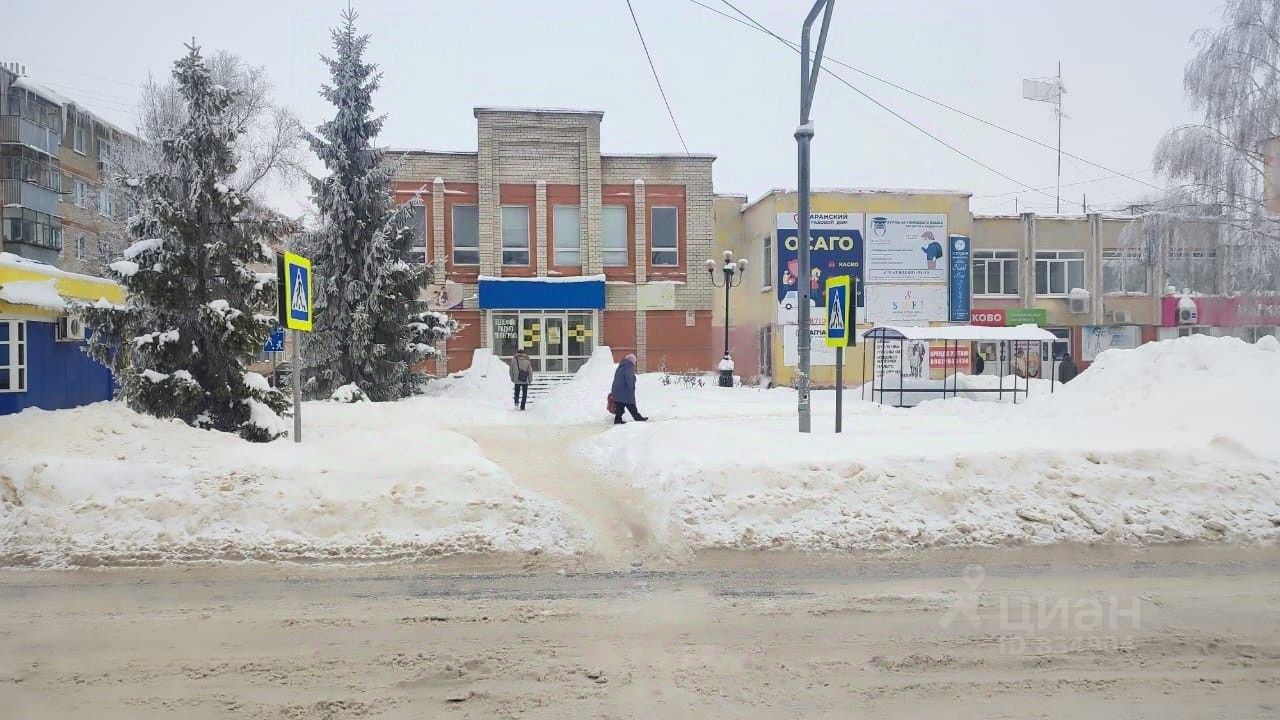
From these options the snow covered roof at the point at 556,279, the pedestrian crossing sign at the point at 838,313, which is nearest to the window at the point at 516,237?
the snow covered roof at the point at 556,279

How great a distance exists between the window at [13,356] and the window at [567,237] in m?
19.0

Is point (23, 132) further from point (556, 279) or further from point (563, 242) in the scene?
point (556, 279)

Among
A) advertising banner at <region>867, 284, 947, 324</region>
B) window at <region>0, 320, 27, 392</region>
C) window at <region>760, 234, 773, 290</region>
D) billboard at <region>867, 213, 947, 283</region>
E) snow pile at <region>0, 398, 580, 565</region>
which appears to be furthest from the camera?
window at <region>760, 234, 773, 290</region>

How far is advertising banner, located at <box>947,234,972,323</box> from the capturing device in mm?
31484

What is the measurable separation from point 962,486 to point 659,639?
14.2ft

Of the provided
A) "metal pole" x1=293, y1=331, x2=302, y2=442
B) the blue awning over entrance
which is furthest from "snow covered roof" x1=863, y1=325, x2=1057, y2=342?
"metal pole" x1=293, y1=331, x2=302, y2=442

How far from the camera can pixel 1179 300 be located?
1375 inches

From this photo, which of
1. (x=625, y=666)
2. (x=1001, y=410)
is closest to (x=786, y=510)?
(x=625, y=666)

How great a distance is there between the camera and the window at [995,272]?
34.6m

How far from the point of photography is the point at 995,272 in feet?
114

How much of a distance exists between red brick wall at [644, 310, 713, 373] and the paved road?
80.0 ft

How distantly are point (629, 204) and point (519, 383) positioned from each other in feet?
39.6

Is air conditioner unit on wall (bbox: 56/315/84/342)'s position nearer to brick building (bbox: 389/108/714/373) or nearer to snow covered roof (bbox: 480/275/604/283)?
brick building (bbox: 389/108/714/373)

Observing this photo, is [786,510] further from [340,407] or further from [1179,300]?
[1179,300]
